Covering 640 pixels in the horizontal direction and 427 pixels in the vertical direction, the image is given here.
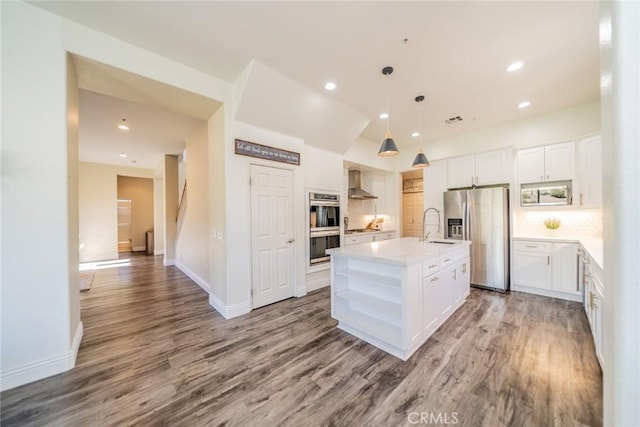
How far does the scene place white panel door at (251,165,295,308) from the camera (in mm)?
3246

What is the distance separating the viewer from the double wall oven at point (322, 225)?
402 centimetres

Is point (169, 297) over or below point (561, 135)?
below

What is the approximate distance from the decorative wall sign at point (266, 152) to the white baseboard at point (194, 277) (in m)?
2.37

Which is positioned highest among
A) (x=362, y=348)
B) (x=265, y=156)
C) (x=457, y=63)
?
(x=457, y=63)

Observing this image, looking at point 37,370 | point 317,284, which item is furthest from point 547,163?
point 37,370

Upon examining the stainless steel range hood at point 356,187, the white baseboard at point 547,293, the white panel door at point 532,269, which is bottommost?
the white baseboard at point 547,293

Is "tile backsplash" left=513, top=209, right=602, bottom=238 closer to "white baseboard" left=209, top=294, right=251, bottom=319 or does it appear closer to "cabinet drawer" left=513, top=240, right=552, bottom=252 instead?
"cabinet drawer" left=513, top=240, right=552, bottom=252

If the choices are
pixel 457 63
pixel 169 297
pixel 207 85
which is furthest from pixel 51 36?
pixel 457 63

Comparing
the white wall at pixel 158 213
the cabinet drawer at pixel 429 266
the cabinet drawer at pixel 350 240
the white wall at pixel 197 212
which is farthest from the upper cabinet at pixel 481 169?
the white wall at pixel 158 213

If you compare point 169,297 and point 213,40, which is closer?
point 213,40

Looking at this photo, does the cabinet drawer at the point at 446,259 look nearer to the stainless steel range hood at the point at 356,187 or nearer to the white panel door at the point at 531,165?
the white panel door at the point at 531,165

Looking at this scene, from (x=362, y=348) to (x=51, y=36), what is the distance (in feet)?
13.1

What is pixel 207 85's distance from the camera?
2.83 meters

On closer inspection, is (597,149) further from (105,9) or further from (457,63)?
(105,9)
